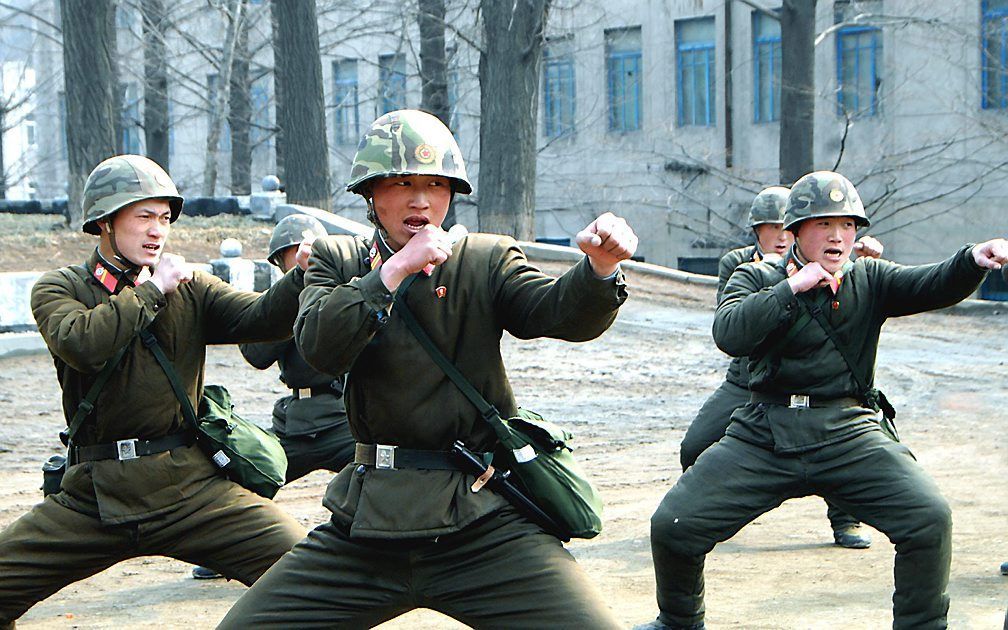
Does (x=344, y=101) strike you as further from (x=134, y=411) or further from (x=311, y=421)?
(x=134, y=411)

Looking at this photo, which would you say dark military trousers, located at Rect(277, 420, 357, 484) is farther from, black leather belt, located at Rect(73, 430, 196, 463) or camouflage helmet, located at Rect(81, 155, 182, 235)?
camouflage helmet, located at Rect(81, 155, 182, 235)

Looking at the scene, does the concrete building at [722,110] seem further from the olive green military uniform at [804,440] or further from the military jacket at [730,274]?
the olive green military uniform at [804,440]

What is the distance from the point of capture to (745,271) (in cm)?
652

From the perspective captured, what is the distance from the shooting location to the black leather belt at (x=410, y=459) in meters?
4.36

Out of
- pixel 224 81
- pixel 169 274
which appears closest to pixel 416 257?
pixel 169 274

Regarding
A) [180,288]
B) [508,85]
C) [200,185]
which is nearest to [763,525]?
[180,288]

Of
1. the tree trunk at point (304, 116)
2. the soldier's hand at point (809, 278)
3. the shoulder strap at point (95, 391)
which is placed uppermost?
the tree trunk at point (304, 116)

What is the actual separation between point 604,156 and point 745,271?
25.7 m

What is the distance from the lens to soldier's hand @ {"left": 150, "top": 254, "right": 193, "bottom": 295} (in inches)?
208

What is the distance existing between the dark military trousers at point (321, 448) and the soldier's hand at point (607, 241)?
4.43m

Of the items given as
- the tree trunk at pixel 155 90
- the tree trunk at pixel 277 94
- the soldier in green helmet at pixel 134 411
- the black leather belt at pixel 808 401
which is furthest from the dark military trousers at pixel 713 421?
the tree trunk at pixel 155 90

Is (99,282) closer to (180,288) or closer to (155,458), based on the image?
(180,288)

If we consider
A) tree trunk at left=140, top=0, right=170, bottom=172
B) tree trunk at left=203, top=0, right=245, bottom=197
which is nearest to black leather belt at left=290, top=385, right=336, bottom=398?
tree trunk at left=203, top=0, right=245, bottom=197

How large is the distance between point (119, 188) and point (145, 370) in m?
0.71
